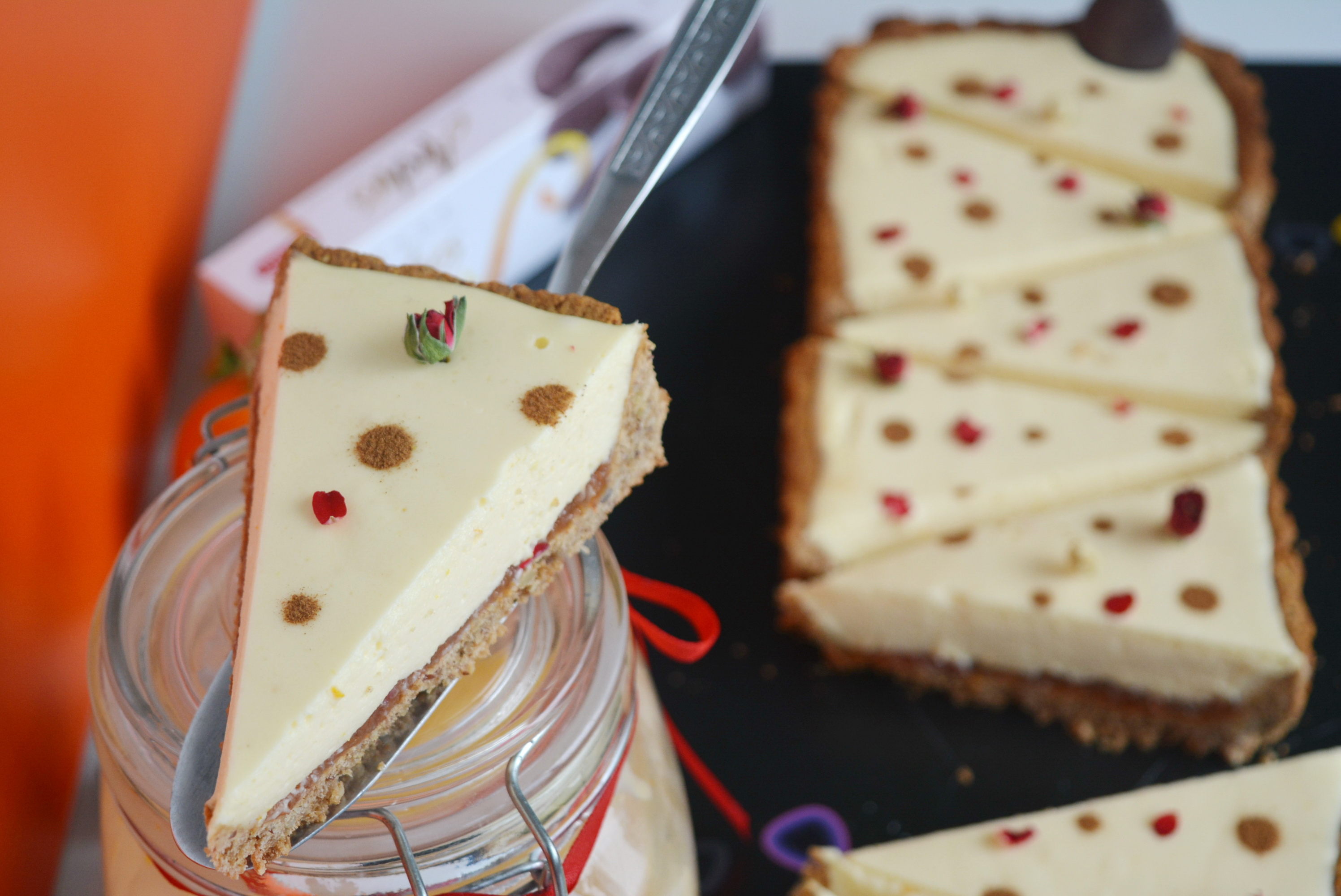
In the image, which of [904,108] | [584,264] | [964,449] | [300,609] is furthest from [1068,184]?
[300,609]

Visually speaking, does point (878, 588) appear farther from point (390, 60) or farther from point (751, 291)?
point (390, 60)

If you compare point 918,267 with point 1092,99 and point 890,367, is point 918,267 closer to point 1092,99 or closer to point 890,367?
point 890,367

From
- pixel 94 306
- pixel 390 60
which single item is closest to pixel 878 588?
pixel 94 306

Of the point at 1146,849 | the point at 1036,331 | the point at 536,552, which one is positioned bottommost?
the point at 1146,849

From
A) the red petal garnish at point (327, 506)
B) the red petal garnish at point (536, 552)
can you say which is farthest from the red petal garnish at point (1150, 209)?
the red petal garnish at point (327, 506)

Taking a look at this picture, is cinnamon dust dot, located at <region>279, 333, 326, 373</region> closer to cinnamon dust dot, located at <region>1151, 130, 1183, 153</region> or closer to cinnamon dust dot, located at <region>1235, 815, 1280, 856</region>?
cinnamon dust dot, located at <region>1235, 815, 1280, 856</region>

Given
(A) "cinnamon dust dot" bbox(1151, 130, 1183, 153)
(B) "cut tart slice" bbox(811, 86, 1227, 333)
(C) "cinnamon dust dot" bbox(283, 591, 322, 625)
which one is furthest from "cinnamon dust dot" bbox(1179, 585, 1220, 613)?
(C) "cinnamon dust dot" bbox(283, 591, 322, 625)
